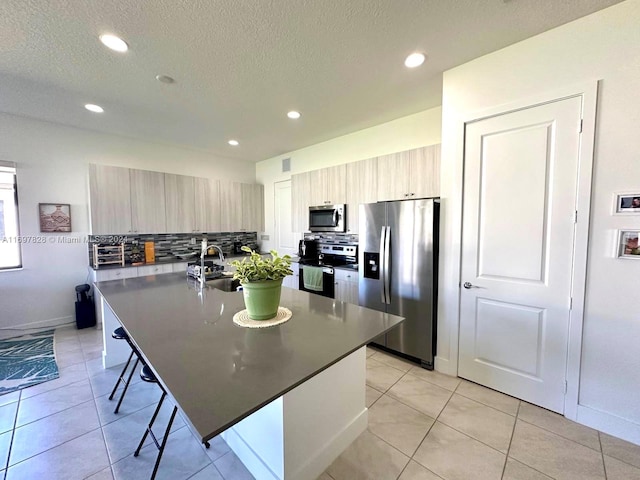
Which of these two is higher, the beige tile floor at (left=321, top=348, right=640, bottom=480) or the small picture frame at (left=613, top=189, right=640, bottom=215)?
the small picture frame at (left=613, top=189, right=640, bottom=215)

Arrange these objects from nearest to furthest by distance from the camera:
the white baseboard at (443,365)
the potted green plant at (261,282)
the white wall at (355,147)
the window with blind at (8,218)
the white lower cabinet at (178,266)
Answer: the potted green plant at (261,282) < the white baseboard at (443,365) < the white wall at (355,147) < the window with blind at (8,218) < the white lower cabinet at (178,266)

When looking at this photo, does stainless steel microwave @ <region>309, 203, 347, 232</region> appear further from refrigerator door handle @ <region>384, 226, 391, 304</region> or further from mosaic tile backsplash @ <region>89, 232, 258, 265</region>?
mosaic tile backsplash @ <region>89, 232, 258, 265</region>

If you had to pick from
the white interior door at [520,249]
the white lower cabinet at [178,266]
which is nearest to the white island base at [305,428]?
the white interior door at [520,249]

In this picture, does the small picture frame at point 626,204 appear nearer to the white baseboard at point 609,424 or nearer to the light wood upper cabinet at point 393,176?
the white baseboard at point 609,424

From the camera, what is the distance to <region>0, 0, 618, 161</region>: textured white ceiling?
1635 mm

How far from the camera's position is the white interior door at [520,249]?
1.88 metres

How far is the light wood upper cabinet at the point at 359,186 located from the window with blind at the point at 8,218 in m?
4.36

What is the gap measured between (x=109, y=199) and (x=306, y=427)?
4069mm

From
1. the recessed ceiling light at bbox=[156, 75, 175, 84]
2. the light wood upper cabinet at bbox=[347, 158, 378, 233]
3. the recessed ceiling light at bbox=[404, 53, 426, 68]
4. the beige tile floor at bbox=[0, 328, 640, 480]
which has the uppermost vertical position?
the recessed ceiling light at bbox=[404, 53, 426, 68]

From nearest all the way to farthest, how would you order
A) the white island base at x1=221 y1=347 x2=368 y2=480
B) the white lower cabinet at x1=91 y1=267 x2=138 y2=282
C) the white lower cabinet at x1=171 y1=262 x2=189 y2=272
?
the white island base at x1=221 y1=347 x2=368 y2=480, the white lower cabinet at x1=91 y1=267 x2=138 y2=282, the white lower cabinet at x1=171 y1=262 x2=189 y2=272

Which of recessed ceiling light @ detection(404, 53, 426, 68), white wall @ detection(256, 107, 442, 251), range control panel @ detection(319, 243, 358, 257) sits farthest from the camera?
range control panel @ detection(319, 243, 358, 257)

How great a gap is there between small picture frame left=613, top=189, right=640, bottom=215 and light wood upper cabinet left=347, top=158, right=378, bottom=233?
2.15 meters

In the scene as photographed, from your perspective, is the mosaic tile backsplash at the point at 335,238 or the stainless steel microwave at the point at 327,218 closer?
the stainless steel microwave at the point at 327,218

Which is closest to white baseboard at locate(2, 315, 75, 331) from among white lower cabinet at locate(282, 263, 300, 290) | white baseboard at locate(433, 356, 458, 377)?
white lower cabinet at locate(282, 263, 300, 290)
